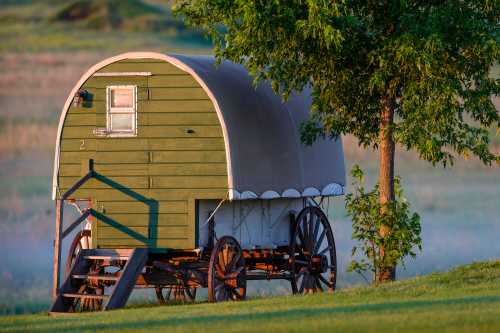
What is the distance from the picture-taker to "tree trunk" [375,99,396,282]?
86.4ft

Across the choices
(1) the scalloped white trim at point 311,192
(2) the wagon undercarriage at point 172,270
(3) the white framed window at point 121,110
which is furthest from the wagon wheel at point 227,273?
(3) the white framed window at point 121,110

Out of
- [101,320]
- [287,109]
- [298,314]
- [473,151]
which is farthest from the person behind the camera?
[287,109]

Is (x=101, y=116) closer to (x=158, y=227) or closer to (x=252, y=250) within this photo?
(x=158, y=227)

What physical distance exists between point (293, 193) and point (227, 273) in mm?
2659

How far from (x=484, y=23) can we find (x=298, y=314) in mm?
9570

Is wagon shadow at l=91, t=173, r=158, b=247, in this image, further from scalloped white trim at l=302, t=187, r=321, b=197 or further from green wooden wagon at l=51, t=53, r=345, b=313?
scalloped white trim at l=302, t=187, r=321, b=197

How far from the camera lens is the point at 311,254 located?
28.9 meters

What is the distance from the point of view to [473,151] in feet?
84.8

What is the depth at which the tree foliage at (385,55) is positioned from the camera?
80.2ft

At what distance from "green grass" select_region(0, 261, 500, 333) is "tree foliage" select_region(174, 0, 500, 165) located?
11.9 ft

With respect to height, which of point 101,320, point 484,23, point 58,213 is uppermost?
point 484,23

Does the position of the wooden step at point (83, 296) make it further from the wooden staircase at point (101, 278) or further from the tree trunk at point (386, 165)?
the tree trunk at point (386, 165)

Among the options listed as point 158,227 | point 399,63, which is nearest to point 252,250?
point 158,227

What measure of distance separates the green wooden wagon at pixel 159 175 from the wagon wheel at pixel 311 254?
1895mm
